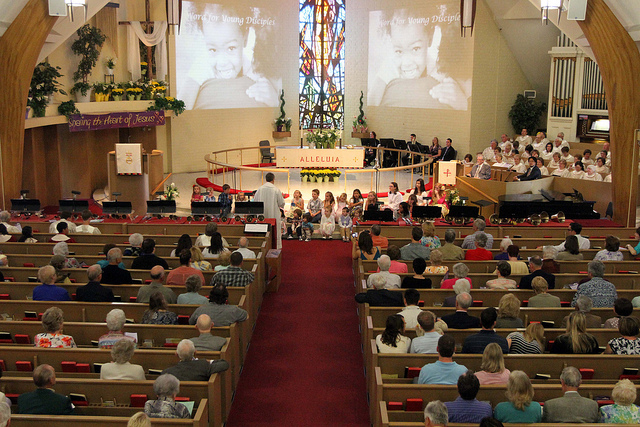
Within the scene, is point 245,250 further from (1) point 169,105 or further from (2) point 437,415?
(1) point 169,105

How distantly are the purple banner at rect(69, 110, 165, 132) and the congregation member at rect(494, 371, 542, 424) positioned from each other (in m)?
12.7

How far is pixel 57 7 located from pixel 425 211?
22.0ft

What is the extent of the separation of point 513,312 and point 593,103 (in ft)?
41.4

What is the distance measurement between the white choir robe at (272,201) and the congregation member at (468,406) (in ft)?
21.1

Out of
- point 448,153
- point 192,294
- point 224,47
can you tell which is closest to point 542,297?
point 192,294

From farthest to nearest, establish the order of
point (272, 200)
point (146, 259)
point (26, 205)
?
point (26, 205) < point (272, 200) < point (146, 259)

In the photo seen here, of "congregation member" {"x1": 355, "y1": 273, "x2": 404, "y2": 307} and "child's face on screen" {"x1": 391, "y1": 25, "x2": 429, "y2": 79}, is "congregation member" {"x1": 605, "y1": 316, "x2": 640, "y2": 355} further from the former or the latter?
"child's face on screen" {"x1": 391, "y1": 25, "x2": 429, "y2": 79}

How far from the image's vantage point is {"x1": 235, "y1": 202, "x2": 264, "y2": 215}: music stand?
10.2 meters

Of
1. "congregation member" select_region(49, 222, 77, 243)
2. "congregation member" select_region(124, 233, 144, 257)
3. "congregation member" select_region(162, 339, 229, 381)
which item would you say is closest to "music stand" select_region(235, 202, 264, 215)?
"congregation member" select_region(124, 233, 144, 257)

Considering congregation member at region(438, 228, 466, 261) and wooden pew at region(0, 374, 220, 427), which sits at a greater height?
congregation member at region(438, 228, 466, 261)

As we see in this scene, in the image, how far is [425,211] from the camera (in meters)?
10.5

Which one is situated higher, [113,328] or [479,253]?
[479,253]

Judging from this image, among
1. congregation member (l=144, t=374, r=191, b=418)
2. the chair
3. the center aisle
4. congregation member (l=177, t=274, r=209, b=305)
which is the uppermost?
the chair

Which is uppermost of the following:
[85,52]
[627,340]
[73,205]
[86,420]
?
[85,52]
